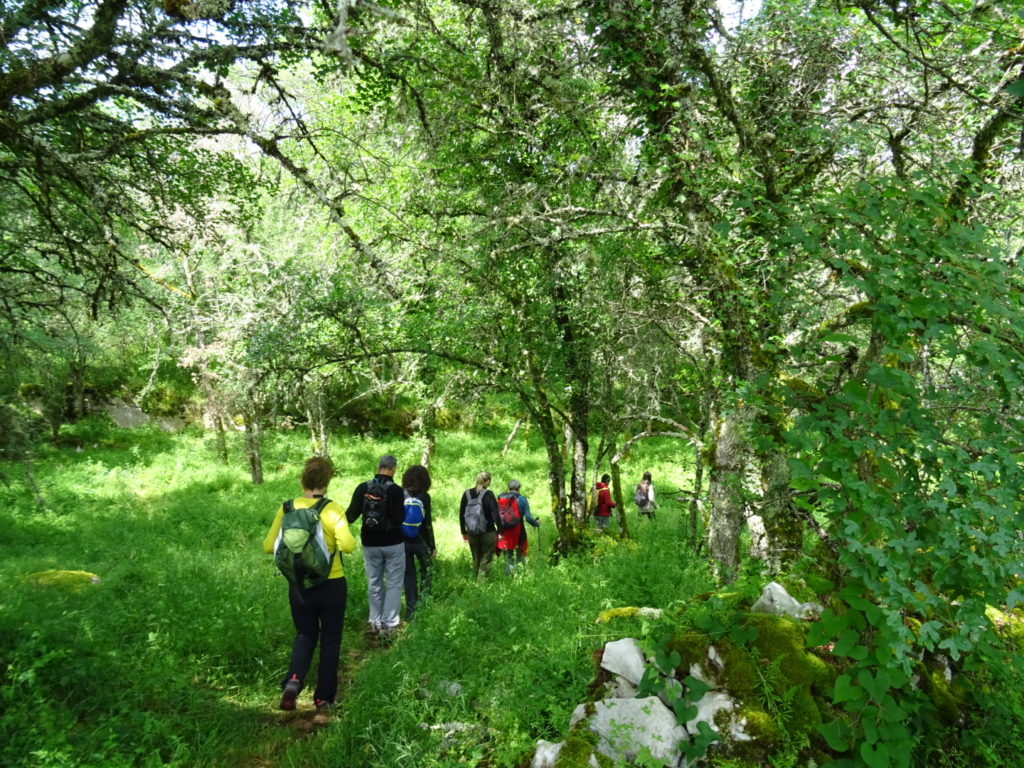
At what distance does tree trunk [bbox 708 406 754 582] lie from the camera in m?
5.45

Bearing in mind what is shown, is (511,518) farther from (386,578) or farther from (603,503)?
(603,503)

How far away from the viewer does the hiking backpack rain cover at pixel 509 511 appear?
8.30m

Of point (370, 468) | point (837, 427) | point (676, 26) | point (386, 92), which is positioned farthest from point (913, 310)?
point (370, 468)

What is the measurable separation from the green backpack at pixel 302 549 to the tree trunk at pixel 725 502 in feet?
11.7

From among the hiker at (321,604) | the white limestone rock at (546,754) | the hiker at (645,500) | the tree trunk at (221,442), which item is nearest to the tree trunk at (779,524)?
the white limestone rock at (546,754)

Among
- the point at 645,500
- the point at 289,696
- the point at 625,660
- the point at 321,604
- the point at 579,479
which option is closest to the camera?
the point at 625,660

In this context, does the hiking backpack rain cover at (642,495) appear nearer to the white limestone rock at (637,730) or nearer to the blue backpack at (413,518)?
the blue backpack at (413,518)

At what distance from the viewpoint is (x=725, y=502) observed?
221 inches

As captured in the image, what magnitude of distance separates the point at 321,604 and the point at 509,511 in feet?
13.4

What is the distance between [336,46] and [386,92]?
9.57 ft

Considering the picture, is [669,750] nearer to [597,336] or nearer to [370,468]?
[597,336]

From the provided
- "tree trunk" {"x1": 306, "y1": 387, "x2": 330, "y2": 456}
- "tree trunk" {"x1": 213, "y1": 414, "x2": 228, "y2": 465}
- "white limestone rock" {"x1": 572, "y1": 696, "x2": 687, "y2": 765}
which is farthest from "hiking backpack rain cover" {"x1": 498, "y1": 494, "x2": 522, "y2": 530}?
"tree trunk" {"x1": 213, "y1": 414, "x2": 228, "y2": 465}

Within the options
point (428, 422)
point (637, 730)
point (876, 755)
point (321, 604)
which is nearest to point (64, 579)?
point (321, 604)

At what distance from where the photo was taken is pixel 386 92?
508cm
